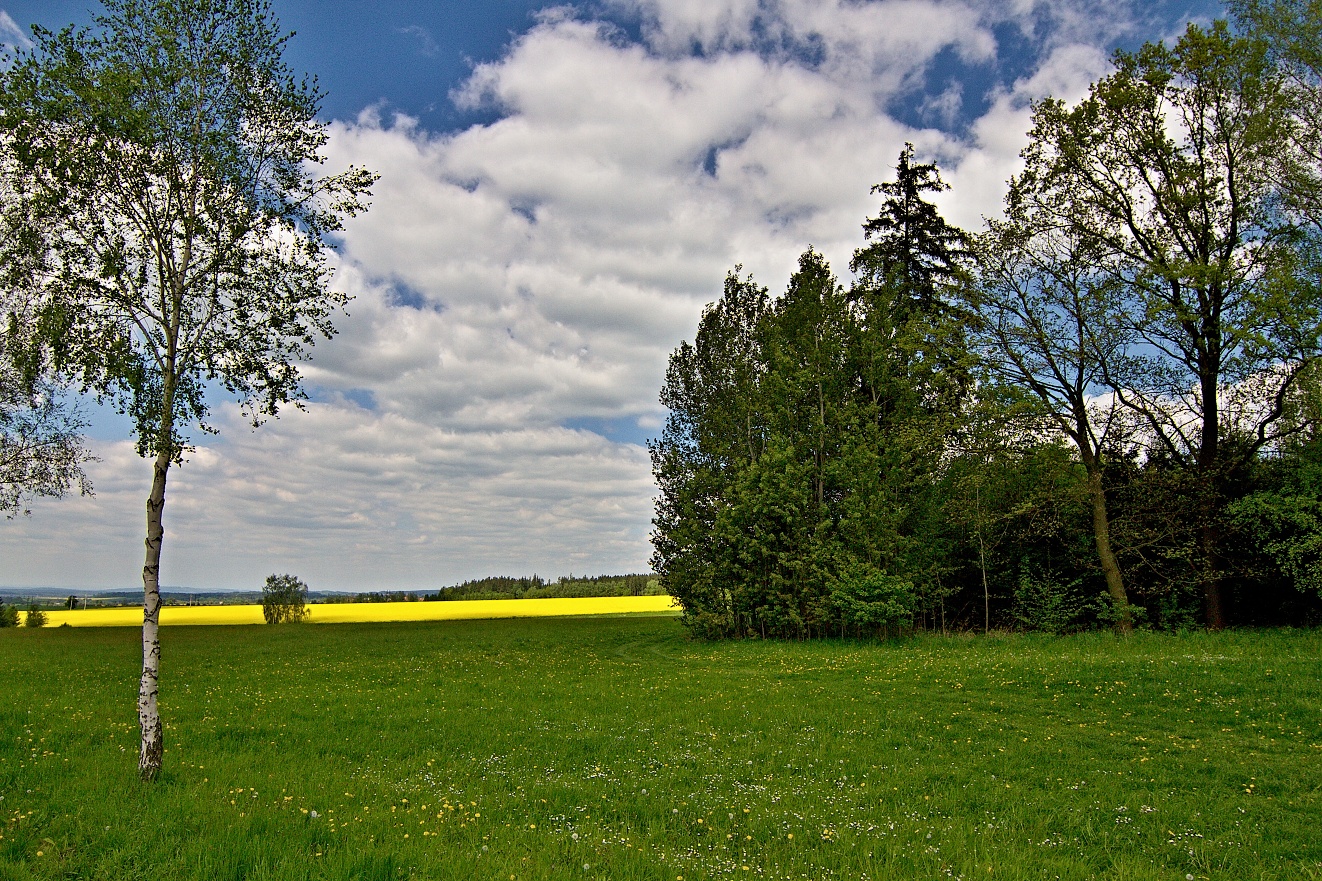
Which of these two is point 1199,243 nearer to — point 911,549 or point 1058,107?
point 1058,107

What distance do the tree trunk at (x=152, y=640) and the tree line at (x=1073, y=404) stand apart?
30.6 m

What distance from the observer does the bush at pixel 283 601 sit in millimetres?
89938

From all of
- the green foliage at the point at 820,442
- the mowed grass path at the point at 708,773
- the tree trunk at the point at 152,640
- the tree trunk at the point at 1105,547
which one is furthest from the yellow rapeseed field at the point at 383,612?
the tree trunk at the point at 152,640

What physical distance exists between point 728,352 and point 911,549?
716 inches

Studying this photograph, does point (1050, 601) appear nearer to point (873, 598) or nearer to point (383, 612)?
point (873, 598)

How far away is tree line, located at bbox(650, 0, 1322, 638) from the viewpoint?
27906mm

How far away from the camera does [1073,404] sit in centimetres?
3297

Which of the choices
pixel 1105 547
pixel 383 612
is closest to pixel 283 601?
pixel 383 612

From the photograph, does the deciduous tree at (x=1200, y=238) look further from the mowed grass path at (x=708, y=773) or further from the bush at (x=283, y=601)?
the bush at (x=283, y=601)

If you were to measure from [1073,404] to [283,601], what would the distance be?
93.4 metres

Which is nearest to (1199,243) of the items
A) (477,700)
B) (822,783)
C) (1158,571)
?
(1158,571)

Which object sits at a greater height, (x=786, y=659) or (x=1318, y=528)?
(x=1318, y=528)

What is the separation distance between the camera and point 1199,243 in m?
30.8

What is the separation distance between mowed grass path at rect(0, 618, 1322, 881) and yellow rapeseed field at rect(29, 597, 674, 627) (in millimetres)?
66003
